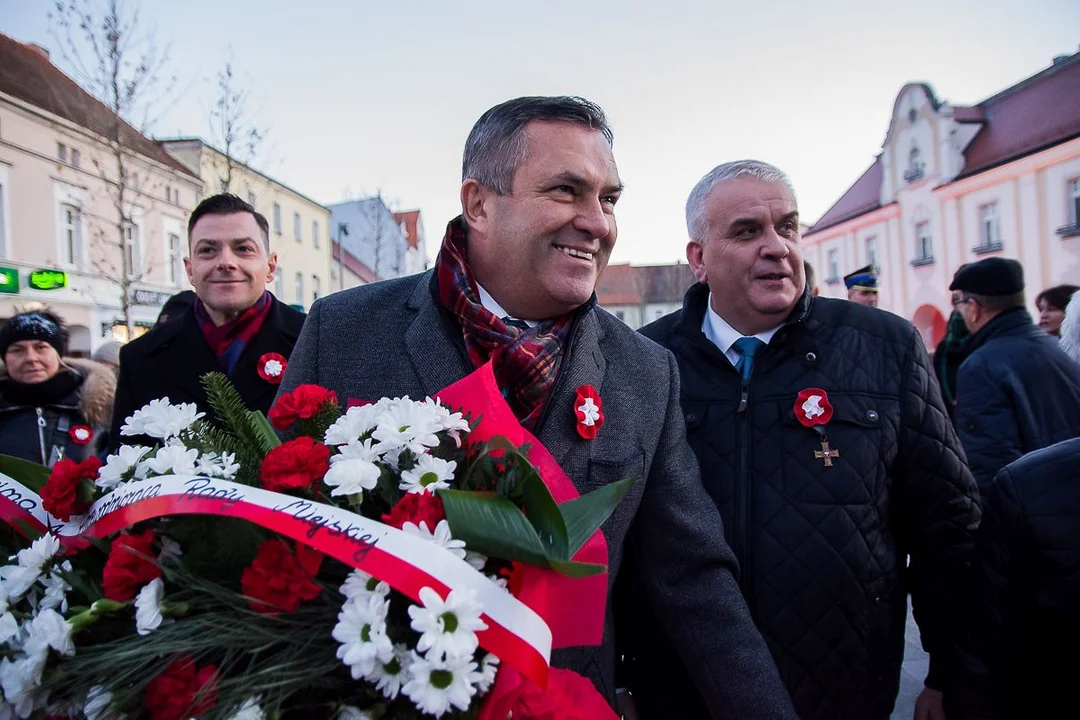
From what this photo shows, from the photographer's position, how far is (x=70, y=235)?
18766 mm

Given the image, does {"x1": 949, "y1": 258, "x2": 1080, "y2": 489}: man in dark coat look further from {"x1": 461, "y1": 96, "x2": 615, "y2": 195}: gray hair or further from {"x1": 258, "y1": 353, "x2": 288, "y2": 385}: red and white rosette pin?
{"x1": 258, "y1": 353, "x2": 288, "y2": 385}: red and white rosette pin

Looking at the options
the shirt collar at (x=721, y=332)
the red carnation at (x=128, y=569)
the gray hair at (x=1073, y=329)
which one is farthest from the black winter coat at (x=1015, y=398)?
the red carnation at (x=128, y=569)

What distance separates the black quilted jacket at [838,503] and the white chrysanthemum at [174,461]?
5.20 ft

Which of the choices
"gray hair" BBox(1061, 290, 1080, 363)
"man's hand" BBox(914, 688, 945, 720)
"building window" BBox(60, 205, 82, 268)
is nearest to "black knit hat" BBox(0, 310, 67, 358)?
"man's hand" BBox(914, 688, 945, 720)

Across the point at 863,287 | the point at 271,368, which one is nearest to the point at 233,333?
the point at 271,368

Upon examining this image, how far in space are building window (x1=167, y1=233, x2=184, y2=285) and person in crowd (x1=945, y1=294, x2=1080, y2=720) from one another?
970 inches

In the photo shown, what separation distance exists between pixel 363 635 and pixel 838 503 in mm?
1693

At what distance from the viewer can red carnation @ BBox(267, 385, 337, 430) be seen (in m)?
1.27

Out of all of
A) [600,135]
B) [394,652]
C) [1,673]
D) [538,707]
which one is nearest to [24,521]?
[1,673]

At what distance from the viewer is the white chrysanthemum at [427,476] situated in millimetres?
1097

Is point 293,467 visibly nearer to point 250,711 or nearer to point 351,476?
point 351,476

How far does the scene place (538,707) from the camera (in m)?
1.02

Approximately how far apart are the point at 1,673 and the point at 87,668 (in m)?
0.12

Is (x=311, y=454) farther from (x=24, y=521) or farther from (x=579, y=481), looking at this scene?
(x=579, y=481)
